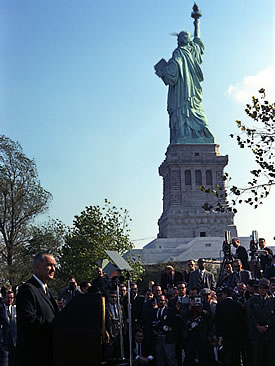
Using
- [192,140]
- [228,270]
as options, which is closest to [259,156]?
[228,270]

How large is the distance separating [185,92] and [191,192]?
12.1 metres

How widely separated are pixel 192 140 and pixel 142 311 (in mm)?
50416

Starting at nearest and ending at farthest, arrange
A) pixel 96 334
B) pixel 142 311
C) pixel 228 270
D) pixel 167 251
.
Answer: pixel 96 334 → pixel 142 311 → pixel 228 270 → pixel 167 251

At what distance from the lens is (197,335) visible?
11.4 meters

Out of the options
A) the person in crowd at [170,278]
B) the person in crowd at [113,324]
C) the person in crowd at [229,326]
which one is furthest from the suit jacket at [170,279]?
the person in crowd at [229,326]

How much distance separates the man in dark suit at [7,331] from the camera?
1096 centimetres

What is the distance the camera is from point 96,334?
4.93 m

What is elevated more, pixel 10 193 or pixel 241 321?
pixel 10 193

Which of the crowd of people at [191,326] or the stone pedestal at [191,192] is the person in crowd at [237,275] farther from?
the stone pedestal at [191,192]

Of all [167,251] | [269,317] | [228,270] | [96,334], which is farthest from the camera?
[167,251]

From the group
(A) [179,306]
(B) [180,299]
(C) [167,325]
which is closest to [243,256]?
(B) [180,299]

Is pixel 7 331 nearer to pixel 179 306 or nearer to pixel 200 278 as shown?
pixel 179 306

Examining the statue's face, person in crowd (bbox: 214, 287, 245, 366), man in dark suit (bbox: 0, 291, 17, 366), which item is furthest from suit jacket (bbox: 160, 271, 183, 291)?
the statue's face

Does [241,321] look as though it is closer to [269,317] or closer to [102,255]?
[269,317]
